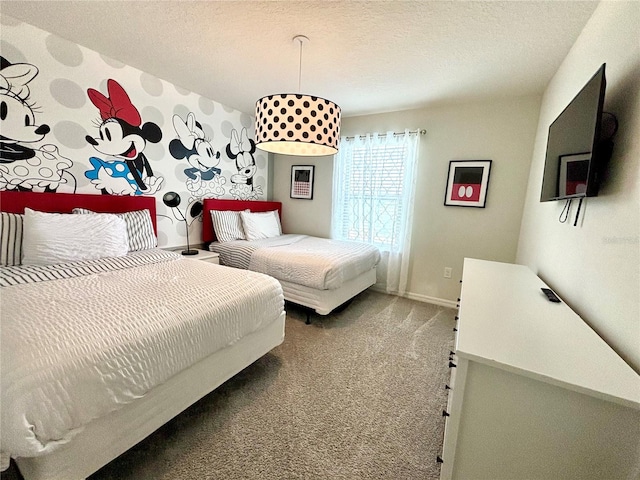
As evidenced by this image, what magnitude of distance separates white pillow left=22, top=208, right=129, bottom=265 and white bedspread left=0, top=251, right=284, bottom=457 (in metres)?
0.32

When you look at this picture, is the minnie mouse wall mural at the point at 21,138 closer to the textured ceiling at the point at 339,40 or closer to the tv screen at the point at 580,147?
the textured ceiling at the point at 339,40

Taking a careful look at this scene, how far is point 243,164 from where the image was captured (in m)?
3.64

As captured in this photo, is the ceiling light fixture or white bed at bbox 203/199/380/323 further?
white bed at bbox 203/199/380/323

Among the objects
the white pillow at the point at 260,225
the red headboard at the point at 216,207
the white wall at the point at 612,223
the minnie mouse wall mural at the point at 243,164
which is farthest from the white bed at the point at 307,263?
the white wall at the point at 612,223

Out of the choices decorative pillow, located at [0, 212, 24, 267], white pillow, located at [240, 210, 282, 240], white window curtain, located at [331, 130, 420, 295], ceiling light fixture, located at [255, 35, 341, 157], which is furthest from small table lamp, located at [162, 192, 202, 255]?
white window curtain, located at [331, 130, 420, 295]

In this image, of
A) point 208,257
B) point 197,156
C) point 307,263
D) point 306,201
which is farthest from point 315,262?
point 197,156

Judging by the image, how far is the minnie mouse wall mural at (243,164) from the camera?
11.4 ft

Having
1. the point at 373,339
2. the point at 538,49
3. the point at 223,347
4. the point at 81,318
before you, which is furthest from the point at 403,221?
the point at 81,318

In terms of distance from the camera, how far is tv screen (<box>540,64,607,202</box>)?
1.07 m

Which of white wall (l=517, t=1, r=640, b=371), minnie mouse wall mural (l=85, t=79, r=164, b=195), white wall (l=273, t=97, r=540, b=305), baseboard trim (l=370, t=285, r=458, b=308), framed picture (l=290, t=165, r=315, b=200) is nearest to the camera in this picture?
white wall (l=517, t=1, r=640, b=371)

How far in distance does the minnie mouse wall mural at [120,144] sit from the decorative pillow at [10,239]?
62cm

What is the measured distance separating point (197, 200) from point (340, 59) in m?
2.20

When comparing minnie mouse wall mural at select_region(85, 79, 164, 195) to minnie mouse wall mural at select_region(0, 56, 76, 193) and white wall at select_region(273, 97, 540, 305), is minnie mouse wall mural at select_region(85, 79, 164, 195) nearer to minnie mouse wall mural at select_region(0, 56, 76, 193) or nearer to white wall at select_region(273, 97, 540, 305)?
minnie mouse wall mural at select_region(0, 56, 76, 193)

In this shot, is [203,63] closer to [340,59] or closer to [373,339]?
[340,59]
